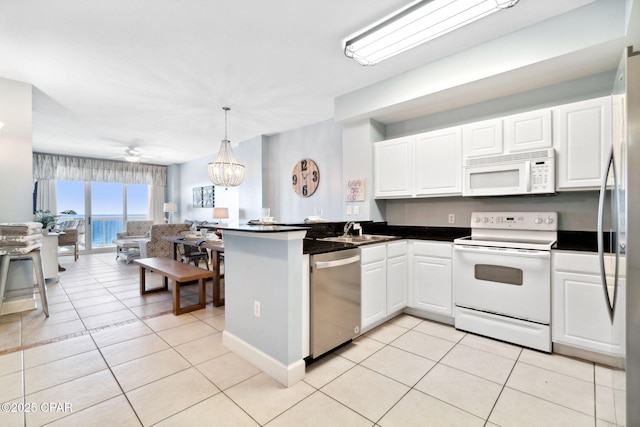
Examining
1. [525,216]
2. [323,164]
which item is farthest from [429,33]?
[323,164]

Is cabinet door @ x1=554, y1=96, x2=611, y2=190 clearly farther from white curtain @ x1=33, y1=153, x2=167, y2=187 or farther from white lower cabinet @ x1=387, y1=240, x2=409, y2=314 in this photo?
white curtain @ x1=33, y1=153, x2=167, y2=187

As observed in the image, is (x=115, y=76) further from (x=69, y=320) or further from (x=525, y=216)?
(x=525, y=216)

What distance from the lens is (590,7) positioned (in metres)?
2.14

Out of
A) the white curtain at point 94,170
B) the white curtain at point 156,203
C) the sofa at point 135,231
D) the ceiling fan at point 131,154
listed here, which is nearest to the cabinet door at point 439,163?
the ceiling fan at point 131,154

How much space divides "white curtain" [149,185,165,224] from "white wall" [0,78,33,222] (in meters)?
5.83

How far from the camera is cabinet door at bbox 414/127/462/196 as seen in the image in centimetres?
310

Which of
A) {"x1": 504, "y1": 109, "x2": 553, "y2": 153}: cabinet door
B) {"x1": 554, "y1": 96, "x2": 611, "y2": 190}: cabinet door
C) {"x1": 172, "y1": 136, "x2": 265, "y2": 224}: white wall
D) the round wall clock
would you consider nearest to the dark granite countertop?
{"x1": 554, "y1": 96, "x2": 611, "y2": 190}: cabinet door

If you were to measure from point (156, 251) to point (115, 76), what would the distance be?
3.35 meters

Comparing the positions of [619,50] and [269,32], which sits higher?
[269,32]

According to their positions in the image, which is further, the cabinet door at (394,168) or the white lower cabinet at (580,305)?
the cabinet door at (394,168)

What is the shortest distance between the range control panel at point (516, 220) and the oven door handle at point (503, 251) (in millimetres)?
496

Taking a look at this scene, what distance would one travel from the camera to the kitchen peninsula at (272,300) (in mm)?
1993

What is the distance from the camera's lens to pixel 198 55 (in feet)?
9.30

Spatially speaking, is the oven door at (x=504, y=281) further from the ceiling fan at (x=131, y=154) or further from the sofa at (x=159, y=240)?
the ceiling fan at (x=131, y=154)
